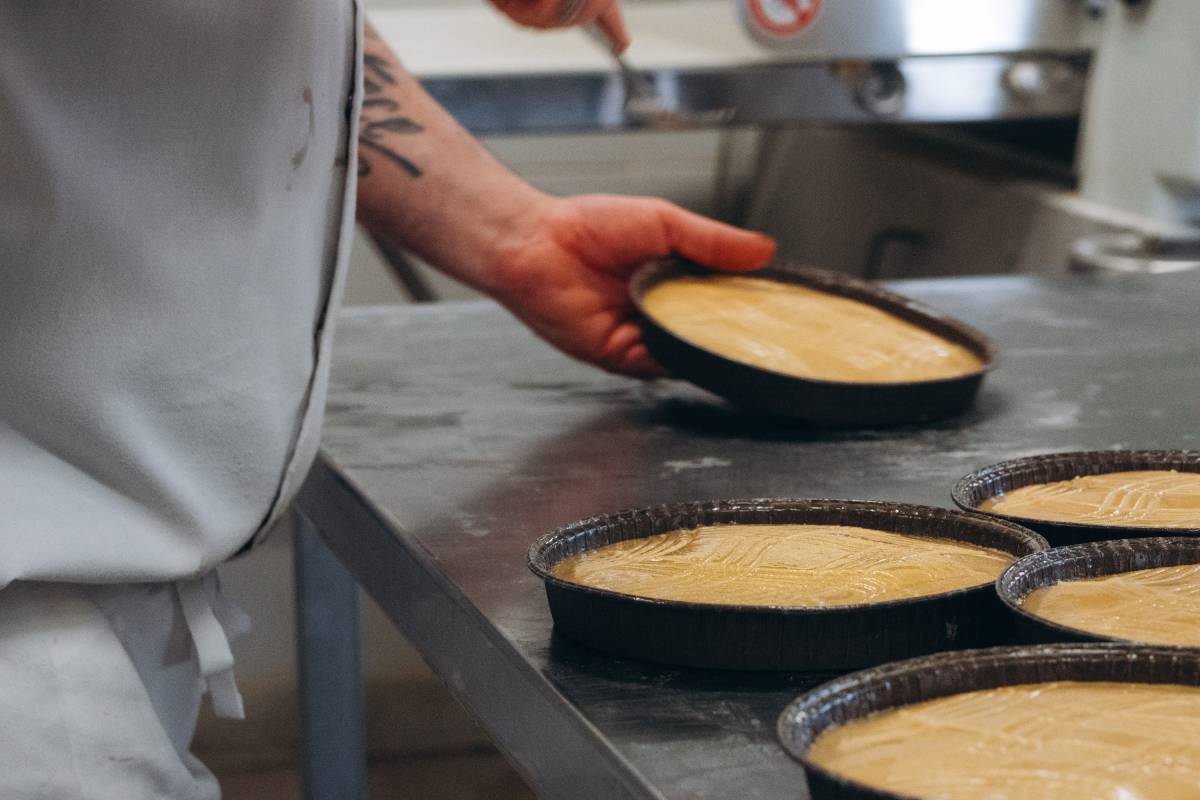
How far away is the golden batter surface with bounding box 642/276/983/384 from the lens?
4.40 feet

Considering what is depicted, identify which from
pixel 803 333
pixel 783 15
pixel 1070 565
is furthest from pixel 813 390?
pixel 783 15

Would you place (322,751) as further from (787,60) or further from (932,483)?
(787,60)

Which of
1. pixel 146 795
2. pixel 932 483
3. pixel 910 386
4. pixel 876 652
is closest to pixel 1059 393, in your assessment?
pixel 910 386

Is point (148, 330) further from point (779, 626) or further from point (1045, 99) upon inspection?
point (1045, 99)

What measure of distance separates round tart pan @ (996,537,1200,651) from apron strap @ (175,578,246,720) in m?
0.58

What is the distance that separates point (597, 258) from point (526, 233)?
75 mm

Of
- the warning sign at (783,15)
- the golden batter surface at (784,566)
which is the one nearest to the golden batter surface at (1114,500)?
the golden batter surface at (784,566)

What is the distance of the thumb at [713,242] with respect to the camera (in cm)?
150

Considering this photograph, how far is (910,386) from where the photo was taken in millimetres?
1291

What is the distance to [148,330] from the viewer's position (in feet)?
3.27

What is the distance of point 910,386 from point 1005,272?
5.27 ft

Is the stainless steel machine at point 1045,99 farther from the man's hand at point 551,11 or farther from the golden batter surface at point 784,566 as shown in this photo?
the golden batter surface at point 784,566

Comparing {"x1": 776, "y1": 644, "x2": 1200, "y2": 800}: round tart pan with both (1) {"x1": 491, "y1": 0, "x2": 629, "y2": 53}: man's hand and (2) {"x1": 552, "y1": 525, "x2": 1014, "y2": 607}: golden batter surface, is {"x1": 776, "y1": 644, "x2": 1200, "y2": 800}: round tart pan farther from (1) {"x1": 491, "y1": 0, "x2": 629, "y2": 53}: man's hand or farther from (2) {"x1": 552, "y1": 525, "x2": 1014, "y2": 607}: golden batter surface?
(1) {"x1": 491, "y1": 0, "x2": 629, "y2": 53}: man's hand

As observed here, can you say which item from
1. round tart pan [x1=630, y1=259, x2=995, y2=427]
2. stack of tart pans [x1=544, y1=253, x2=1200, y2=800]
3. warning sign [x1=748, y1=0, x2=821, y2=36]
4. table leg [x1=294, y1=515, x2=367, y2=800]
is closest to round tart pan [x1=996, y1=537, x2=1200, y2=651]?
stack of tart pans [x1=544, y1=253, x2=1200, y2=800]
